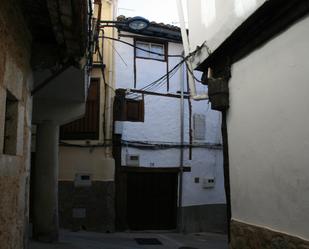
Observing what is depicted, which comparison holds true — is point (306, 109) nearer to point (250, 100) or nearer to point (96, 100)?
point (250, 100)

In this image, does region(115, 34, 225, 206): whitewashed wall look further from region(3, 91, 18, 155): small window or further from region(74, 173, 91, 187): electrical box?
region(3, 91, 18, 155): small window

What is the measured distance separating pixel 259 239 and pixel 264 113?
1.47m

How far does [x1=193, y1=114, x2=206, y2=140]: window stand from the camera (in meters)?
15.3

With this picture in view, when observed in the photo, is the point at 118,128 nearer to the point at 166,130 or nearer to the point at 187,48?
the point at 166,130

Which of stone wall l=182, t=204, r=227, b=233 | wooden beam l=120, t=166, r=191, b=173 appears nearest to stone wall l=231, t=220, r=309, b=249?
wooden beam l=120, t=166, r=191, b=173

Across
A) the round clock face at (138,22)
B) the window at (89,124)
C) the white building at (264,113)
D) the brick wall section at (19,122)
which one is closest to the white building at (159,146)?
the window at (89,124)

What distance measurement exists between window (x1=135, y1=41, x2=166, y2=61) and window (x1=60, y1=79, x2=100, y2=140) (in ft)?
5.98

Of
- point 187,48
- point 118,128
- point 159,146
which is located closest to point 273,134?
point 187,48

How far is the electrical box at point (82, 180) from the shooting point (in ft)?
45.1

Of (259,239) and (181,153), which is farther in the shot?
(181,153)

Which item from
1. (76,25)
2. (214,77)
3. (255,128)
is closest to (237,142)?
(255,128)

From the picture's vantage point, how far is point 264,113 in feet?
17.2

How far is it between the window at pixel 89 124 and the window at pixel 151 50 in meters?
1.82

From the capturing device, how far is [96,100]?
46.4 feet
